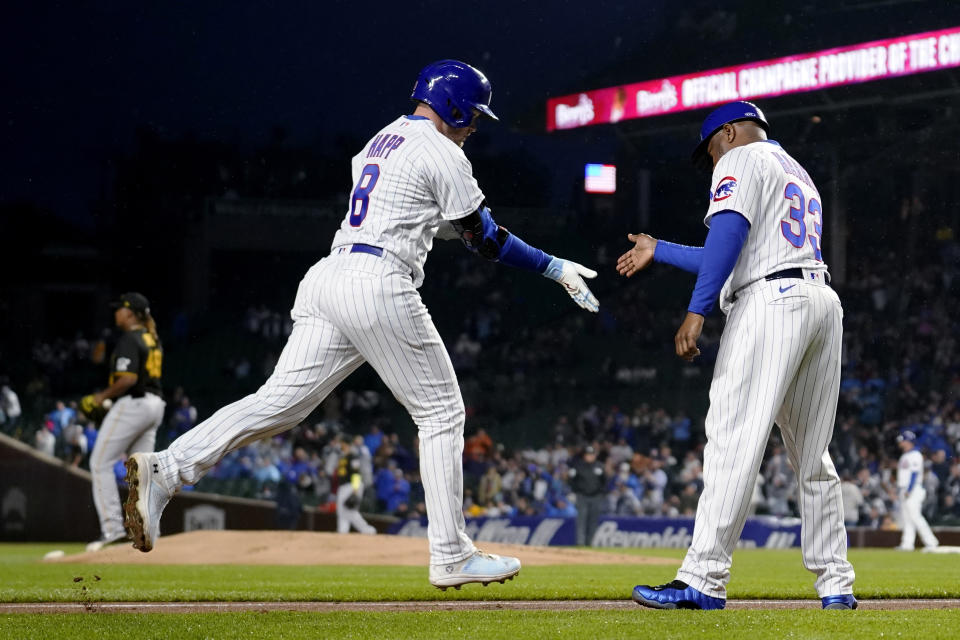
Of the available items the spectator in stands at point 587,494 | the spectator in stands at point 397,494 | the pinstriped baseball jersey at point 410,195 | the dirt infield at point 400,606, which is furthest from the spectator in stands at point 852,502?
the pinstriped baseball jersey at point 410,195

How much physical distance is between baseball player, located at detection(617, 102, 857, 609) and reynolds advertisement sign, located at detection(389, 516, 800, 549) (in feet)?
43.0

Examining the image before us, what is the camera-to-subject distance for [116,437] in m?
8.88

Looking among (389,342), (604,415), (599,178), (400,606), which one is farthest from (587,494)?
(389,342)

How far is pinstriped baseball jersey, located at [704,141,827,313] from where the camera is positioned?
4.21 meters

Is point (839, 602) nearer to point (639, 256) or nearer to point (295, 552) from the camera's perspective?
point (639, 256)

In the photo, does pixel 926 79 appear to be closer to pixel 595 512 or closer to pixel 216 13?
pixel 595 512

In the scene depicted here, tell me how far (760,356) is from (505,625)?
51.0 inches

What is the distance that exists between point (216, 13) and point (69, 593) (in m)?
29.7

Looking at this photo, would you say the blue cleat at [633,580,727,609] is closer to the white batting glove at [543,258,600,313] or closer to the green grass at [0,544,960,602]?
the white batting glove at [543,258,600,313]

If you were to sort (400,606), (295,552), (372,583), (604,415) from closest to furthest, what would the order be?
1. (400,606)
2. (372,583)
3. (295,552)
4. (604,415)

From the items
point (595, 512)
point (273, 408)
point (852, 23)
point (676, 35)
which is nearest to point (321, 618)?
point (273, 408)

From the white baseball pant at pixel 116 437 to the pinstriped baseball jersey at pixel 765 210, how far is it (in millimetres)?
5804

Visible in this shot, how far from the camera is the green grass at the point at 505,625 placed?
354 centimetres

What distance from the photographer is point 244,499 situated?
17453 millimetres
